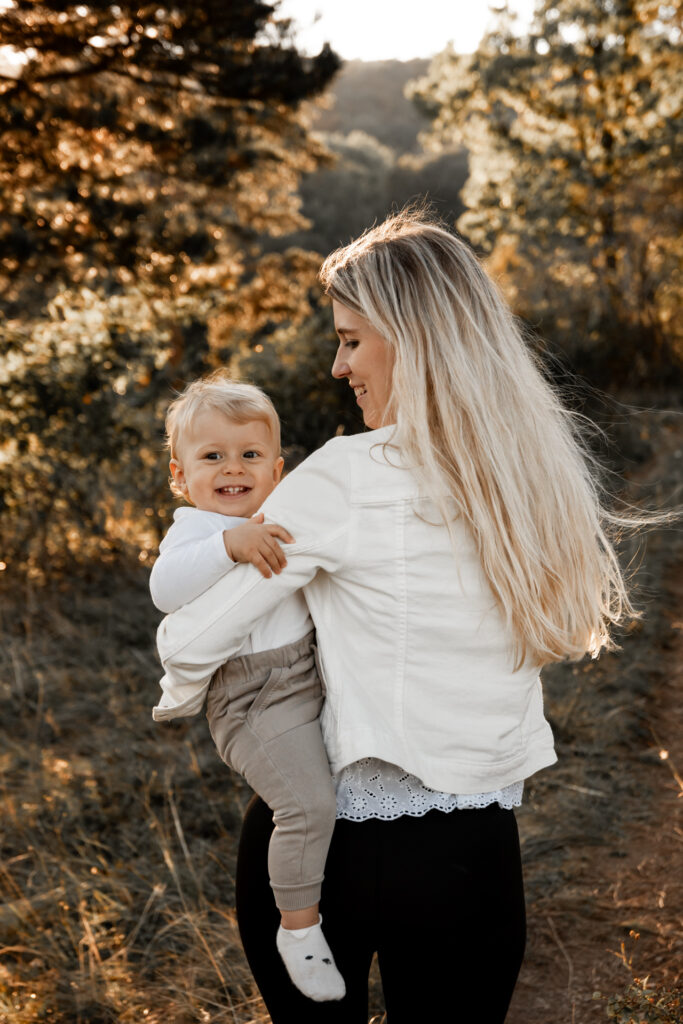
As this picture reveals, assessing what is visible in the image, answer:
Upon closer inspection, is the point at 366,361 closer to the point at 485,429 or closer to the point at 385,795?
the point at 485,429

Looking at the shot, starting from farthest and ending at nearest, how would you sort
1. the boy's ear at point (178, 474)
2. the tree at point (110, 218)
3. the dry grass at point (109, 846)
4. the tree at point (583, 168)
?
the tree at point (583, 168) → the tree at point (110, 218) → the dry grass at point (109, 846) → the boy's ear at point (178, 474)

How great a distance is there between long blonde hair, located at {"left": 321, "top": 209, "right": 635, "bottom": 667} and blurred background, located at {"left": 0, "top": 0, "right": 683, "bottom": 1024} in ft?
2.20

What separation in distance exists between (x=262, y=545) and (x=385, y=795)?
47cm

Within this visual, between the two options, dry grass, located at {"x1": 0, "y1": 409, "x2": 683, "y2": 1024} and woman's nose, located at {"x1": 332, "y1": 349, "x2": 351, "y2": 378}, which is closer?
woman's nose, located at {"x1": 332, "y1": 349, "x2": 351, "y2": 378}

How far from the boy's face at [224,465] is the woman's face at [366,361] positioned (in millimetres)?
305

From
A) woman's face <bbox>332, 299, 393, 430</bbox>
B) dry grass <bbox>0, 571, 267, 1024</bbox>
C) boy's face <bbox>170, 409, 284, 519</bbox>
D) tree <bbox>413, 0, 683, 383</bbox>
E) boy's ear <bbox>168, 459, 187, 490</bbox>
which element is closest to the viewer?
woman's face <bbox>332, 299, 393, 430</bbox>

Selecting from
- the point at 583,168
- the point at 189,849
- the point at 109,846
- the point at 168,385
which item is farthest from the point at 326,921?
the point at 583,168

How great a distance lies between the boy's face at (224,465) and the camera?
5.99 ft

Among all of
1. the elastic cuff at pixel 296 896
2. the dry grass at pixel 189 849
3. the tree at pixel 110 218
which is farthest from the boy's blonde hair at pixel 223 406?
the tree at pixel 110 218

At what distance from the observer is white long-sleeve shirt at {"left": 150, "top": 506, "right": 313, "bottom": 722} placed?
153cm

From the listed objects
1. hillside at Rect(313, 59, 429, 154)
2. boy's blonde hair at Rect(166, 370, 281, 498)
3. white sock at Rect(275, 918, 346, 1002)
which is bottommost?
white sock at Rect(275, 918, 346, 1002)

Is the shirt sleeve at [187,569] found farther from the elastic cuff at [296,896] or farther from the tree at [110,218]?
the tree at [110,218]


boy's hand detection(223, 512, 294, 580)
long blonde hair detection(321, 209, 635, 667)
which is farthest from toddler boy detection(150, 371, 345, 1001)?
long blonde hair detection(321, 209, 635, 667)

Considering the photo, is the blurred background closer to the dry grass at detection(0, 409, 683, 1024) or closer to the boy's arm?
the dry grass at detection(0, 409, 683, 1024)
